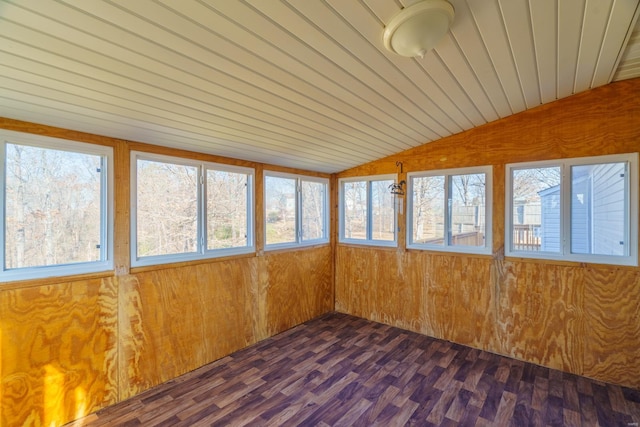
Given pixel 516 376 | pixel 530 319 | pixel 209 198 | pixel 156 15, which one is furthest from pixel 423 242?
pixel 156 15

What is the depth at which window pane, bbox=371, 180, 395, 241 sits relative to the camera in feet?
12.6

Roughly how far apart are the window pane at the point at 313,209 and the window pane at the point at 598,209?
9.51ft

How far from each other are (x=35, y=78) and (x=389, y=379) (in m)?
3.20

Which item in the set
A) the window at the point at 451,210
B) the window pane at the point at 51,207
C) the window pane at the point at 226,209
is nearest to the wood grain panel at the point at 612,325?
the window at the point at 451,210

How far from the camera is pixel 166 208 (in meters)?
2.59

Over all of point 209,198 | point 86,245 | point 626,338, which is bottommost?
point 626,338

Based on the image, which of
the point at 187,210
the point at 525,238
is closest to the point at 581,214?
the point at 525,238

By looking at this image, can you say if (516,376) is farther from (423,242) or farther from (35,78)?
(35,78)

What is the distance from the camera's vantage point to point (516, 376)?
8.46 ft

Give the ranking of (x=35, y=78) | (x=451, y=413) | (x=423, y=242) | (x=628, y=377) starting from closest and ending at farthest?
(x=35, y=78)
(x=451, y=413)
(x=628, y=377)
(x=423, y=242)

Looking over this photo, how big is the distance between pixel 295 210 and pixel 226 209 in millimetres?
1075

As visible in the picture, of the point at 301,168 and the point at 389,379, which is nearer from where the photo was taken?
the point at 389,379

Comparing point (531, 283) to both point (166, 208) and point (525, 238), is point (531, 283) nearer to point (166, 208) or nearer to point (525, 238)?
point (525, 238)

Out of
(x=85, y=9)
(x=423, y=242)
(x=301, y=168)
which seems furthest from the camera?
(x=301, y=168)
